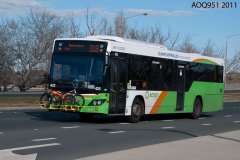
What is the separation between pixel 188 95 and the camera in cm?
2583

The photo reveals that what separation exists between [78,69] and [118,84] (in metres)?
1.58

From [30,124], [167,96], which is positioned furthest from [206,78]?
[30,124]

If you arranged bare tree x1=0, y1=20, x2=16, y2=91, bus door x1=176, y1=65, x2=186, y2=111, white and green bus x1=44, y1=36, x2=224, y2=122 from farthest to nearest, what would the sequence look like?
bare tree x1=0, y1=20, x2=16, y2=91 < bus door x1=176, y1=65, x2=186, y2=111 < white and green bus x1=44, y1=36, x2=224, y2=122

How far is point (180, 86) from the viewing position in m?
25.1

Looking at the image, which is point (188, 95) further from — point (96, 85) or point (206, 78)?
point (96, 85)

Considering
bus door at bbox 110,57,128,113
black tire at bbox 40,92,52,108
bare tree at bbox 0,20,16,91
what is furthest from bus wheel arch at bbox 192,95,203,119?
bare tree at bbox 0,20,16,91

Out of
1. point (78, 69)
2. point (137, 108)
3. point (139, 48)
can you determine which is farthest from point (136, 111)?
point (78, 69)

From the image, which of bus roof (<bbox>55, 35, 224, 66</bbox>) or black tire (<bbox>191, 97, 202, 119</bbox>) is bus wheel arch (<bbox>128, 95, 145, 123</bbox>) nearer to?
bus roof (<bbox>55, 35, 224, 66</bbox>)

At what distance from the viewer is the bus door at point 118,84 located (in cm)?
2020

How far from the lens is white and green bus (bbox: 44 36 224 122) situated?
778 inches

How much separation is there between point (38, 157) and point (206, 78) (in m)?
17.0

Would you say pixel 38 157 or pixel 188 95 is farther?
pixel 188 95

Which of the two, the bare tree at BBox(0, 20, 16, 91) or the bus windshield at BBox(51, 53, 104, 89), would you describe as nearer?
the bus windshield at BBox(51, 53, 104, 89)

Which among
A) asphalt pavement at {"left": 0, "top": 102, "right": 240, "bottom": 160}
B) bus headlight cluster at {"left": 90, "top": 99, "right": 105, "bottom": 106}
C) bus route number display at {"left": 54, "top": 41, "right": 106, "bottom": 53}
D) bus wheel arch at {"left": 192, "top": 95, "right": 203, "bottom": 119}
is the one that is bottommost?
asphalt pavement at {"left": 0, "top": 102, "right": 240, "bottom": 160}
